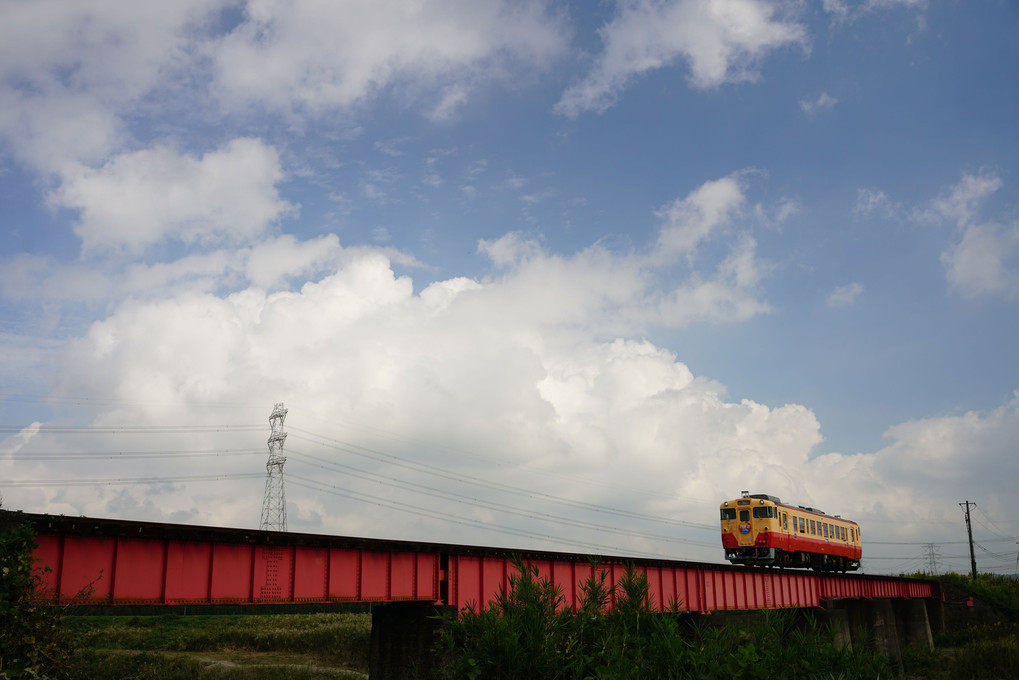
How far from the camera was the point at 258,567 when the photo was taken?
69.4 ft

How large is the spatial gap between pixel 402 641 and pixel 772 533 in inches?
1032

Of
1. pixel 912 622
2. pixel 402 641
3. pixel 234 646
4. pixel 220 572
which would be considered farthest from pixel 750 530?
pixel 234 646

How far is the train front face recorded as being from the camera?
148ft

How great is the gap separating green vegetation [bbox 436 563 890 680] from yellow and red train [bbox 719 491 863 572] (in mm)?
31752

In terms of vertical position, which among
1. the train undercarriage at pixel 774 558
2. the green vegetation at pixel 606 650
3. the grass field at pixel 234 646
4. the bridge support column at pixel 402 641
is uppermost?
the train undercarriage at pixel 774 558

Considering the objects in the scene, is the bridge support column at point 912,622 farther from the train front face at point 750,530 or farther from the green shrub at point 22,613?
the green shrub at point 22,613

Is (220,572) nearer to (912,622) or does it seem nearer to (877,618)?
(877,618)

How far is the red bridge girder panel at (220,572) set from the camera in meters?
17.6

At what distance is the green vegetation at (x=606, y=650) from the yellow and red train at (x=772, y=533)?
104 feet

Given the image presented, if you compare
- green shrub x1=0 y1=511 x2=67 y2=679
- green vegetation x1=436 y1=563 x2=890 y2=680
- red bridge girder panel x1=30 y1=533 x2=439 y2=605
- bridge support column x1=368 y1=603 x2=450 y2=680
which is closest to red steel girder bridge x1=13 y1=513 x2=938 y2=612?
red bridge girder panel x1=30 y1=533 x2=439 y2=605

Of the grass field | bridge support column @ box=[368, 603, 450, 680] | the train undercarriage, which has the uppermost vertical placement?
the train undercarriage

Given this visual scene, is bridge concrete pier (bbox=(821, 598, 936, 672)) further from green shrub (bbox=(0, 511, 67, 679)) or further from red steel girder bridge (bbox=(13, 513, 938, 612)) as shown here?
green shrub (bbox=(0, 511, 67, 679))

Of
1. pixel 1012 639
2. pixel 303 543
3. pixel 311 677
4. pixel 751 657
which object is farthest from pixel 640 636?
pixel 1012 639

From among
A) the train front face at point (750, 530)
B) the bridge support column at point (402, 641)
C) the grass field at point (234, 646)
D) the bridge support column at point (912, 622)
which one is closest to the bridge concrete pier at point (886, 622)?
the bridge support column at point (912, 622)
